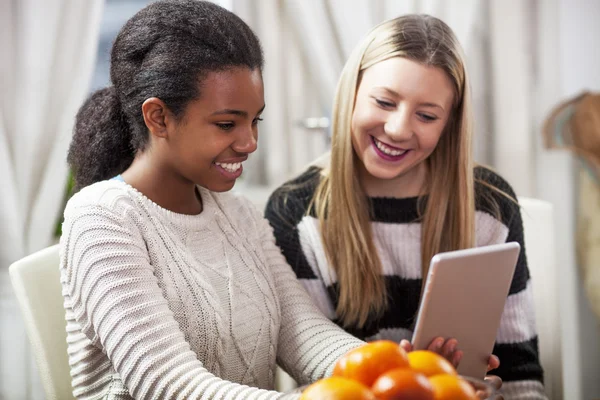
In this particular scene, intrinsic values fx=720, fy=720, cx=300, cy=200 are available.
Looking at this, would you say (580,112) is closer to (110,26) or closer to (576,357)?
(576,357)

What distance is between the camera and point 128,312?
A: 38.8 inches

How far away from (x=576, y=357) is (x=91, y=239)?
6.00 feet

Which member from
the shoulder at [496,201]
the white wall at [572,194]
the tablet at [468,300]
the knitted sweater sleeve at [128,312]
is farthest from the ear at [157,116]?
the white wall at [572,194]

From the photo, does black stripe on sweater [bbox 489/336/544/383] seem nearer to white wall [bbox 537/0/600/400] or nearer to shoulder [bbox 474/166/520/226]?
shoulder [bbox 474/166/520/226]

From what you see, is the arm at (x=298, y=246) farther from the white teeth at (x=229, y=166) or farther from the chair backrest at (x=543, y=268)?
the chair backrest at (x=543, y=268)

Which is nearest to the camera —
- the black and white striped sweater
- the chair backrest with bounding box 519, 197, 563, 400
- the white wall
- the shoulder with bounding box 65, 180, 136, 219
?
the shoulder with bounding box 65, 180, 136, 219

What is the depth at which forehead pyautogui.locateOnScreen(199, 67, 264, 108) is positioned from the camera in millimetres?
1056

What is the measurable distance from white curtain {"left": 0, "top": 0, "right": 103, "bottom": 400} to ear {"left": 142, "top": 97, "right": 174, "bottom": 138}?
3.14ft

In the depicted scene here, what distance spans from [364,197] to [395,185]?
75 mm

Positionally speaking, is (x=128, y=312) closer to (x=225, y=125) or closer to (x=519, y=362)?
(x=225, y=125)

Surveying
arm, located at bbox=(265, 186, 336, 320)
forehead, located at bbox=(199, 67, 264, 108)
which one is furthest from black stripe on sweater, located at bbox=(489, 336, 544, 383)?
forehead, located at bbox=(199, 67, 264, 108)

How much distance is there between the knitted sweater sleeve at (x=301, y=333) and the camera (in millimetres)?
1214

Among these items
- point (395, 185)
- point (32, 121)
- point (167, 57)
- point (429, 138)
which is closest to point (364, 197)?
point (395, 185)

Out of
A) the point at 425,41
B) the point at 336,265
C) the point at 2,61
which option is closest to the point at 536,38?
the point at 425,41
